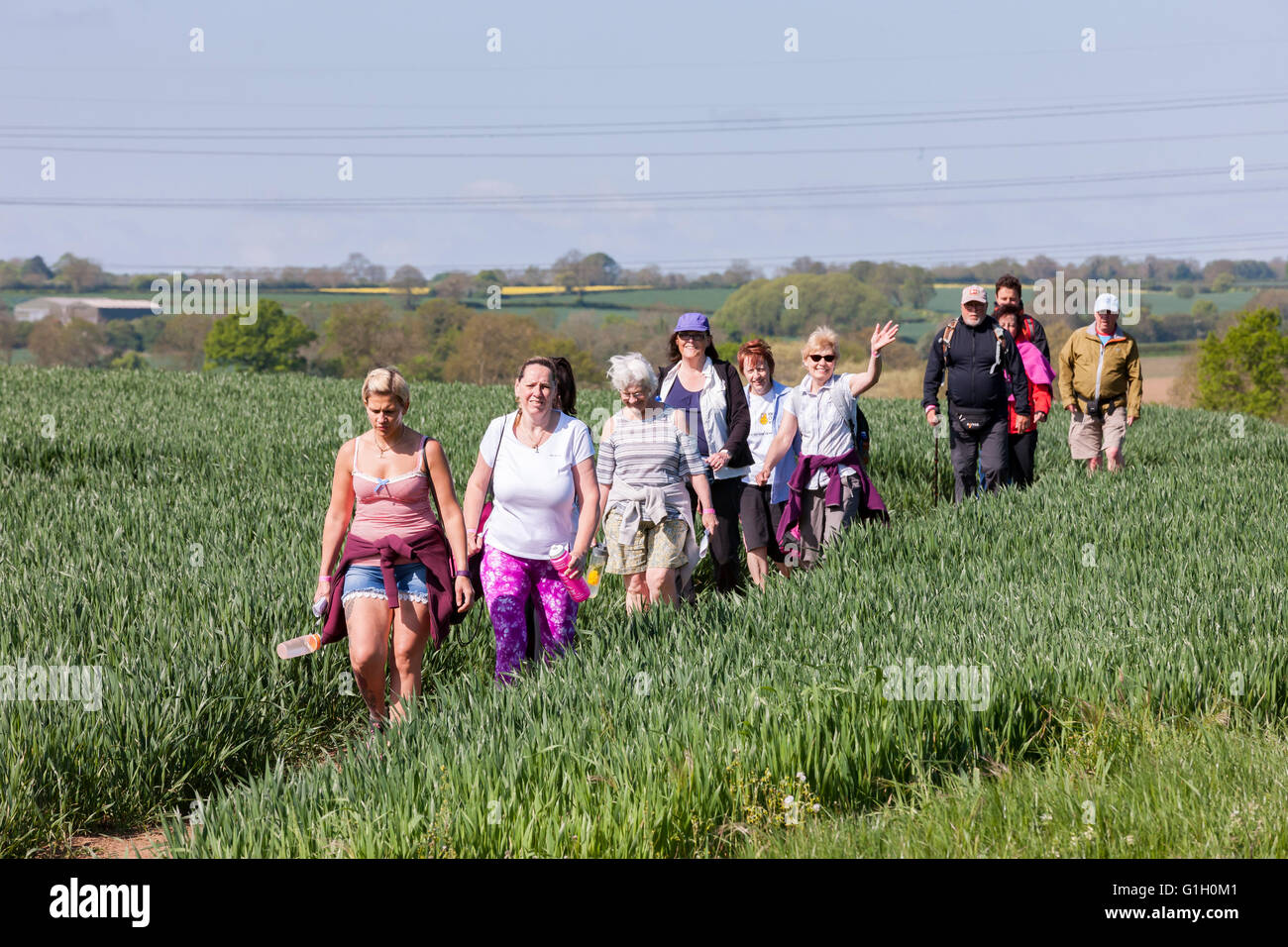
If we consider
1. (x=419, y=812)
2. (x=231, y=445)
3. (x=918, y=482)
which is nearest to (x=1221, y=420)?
(x=918, y=482)

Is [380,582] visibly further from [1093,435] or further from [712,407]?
[1093,435]

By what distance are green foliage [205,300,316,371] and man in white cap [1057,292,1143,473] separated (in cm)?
9062

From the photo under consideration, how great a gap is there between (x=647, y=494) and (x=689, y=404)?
3.60ft

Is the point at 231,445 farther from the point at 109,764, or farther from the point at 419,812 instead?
the point at 419,812

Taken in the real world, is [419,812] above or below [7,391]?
below

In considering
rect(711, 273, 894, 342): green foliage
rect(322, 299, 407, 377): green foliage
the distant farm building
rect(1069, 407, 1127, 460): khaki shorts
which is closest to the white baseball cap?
rect(1069, 407, 1127, 460): khaki shorts

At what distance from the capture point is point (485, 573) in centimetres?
581

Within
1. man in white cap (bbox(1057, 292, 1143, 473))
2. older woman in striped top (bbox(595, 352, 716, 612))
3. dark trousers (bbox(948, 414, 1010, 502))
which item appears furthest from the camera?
man in white cap (bbox(1057, 292, 1143, 473))

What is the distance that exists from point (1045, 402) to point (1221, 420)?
16.7 metres

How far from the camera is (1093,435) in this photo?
39.2ft

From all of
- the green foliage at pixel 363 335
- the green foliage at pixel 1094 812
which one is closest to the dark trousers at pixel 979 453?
the green foliage at pixel 1094 812

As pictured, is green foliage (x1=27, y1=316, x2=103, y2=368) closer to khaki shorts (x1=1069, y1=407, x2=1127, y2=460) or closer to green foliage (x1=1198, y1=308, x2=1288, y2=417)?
green foliage (x1=1198, y1=308, x2=1288, y2=417)

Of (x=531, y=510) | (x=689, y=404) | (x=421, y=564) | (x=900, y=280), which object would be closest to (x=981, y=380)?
(x=689, y=404)

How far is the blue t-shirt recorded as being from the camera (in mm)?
7652
